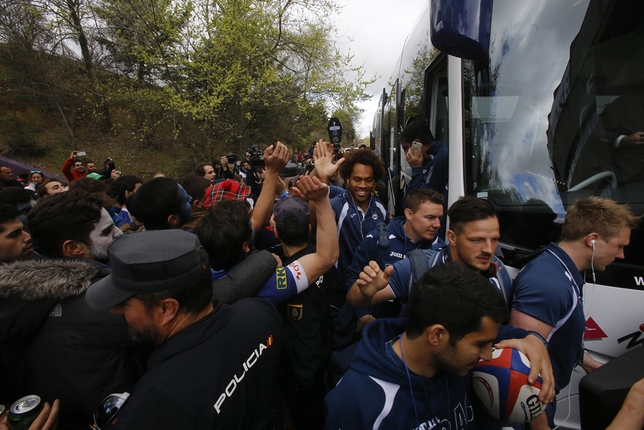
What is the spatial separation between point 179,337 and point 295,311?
39.7 inches

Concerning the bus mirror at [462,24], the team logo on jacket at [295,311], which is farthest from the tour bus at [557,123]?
the team logo on jacket at [295,311]

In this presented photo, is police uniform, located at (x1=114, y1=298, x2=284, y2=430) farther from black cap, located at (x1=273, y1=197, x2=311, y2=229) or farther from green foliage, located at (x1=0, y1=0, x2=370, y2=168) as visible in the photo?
green foliage, located at (x1=0, y1=0, x2=370, y2=168)

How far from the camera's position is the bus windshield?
6.69 ft

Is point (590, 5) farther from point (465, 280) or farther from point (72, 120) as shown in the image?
point (72, 120)

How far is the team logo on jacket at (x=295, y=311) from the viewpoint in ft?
7.52

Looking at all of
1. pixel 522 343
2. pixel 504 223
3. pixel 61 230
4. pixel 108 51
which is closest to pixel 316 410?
pixel 522 343

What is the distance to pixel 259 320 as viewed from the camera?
65.6 inches

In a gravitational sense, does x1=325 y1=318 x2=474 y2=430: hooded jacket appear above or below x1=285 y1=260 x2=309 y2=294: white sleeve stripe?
below

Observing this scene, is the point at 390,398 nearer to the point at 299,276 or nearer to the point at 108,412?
the point at 299,276

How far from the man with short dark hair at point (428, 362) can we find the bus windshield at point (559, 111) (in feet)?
3.58

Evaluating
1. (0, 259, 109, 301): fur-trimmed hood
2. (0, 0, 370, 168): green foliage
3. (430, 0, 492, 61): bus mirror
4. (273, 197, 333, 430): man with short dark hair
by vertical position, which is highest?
(0, 0, 370, 168): green foliage

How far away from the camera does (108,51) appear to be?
18.8m

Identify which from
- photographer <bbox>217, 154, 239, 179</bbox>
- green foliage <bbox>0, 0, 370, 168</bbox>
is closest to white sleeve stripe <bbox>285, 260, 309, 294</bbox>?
photographer <bbox>217, 154, 239, 179</bbox>

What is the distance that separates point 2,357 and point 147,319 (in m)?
0.96
